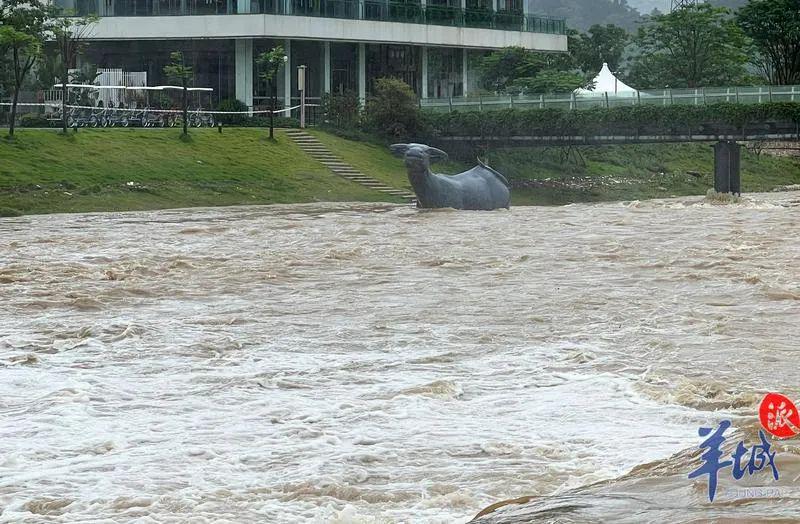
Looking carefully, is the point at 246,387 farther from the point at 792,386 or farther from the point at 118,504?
the point at 792,386

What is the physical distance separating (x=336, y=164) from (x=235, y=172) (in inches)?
226

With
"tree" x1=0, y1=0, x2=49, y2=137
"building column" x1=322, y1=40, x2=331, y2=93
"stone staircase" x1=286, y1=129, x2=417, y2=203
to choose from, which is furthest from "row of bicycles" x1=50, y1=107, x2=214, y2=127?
"building column" x1=322, y1=40, x2=331, y2=93

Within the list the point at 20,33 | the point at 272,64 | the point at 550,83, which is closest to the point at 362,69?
the point at 272,64

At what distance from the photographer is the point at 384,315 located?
1705 cm

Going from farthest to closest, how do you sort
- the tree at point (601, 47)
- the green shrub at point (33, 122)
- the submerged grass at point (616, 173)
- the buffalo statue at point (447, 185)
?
the tree at point (601, 47) → the submerged grass at point (616, 173) → the green shrub at point (33, 122) → the buffalo statue at point (447, 185)

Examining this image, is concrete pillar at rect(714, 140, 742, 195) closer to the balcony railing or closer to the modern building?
the modern building

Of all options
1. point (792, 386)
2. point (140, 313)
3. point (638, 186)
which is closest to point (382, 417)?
point (792, 386)

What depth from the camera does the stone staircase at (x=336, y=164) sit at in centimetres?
4788

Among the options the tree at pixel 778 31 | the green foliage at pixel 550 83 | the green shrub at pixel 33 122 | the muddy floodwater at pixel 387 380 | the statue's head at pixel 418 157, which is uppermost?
the tree at pixel 778 31

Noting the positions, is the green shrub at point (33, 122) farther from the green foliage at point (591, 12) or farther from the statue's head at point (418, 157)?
the green foliage at point (591, 12)

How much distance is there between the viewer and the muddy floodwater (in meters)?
8.83

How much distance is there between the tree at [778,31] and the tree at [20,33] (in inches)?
1527

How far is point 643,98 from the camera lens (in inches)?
2062

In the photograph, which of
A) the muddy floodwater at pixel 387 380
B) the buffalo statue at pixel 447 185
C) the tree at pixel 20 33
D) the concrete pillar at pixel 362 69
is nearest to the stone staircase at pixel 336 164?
the buffalo statue at pixel 447 185
